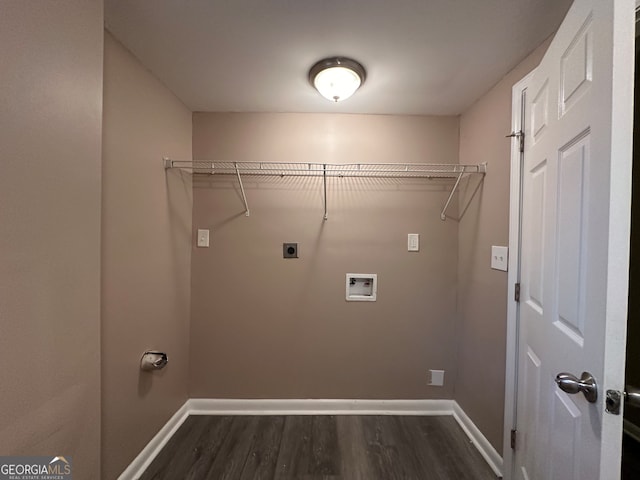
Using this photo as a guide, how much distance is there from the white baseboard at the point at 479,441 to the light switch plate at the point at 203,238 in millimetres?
2222

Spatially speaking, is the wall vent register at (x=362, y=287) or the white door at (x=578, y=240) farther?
the wall vent register at (x=362, y=287)

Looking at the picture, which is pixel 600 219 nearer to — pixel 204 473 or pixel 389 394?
pixel 389 394

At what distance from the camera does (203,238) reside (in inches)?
70.2

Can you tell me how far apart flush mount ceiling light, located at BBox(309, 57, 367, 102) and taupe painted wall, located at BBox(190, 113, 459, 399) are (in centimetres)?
44

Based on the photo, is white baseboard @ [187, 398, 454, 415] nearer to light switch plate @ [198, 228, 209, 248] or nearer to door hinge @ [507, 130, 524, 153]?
light switch plate @ [198, 228, 209, 248]

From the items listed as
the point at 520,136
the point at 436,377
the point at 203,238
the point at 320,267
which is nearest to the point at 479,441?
the point at 436,377

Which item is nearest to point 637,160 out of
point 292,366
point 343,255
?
point 343,255

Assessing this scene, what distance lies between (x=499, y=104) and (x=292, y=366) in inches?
87.3

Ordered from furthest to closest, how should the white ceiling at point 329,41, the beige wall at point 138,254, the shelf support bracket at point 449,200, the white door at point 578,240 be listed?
the shelf support bracket at point 449,200
the beige wall at point 138,254
the white ceiling at point 329,41
the white door at point 578,240

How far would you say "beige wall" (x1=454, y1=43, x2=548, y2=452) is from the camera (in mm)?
1336

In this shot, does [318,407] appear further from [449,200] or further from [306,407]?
[449,200]

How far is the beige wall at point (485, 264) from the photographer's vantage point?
4.38ft

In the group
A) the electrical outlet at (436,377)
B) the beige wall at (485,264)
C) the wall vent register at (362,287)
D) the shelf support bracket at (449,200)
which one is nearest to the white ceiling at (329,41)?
A: the beige wall at (485,264)

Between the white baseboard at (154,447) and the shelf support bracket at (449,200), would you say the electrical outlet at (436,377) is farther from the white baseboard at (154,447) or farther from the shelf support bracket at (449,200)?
the white baseboard at (154,447)
